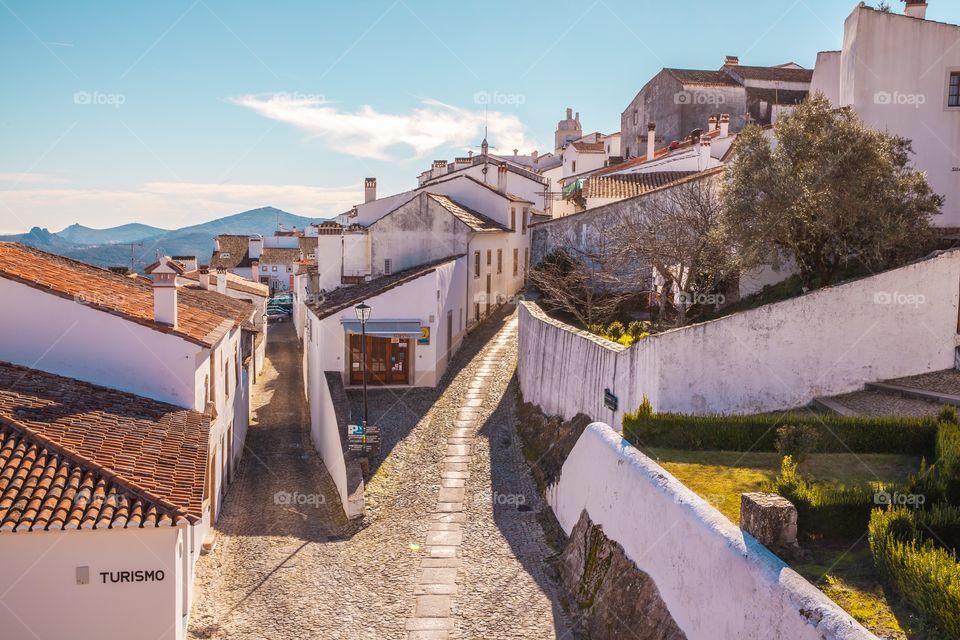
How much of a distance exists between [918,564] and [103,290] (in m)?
18.2

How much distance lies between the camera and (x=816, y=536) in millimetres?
10438

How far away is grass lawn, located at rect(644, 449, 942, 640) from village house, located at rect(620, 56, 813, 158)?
37850mm

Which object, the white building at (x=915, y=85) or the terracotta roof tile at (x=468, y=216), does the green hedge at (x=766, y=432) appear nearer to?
the white building at (x=915, y=85)

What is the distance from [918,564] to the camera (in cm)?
818

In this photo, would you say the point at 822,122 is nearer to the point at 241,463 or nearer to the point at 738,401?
the point at 738,401

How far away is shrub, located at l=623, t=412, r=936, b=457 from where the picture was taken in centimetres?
1364

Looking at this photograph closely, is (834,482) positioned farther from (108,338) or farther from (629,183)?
(629,183)

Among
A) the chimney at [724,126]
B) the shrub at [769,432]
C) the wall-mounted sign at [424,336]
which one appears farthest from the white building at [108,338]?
the chimney at [724,126]

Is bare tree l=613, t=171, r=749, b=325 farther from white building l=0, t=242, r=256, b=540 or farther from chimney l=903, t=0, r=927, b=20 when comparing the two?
white building l=0, t=242, r=256, b=540

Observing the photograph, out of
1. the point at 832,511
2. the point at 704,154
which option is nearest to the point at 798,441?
the point at 832,511

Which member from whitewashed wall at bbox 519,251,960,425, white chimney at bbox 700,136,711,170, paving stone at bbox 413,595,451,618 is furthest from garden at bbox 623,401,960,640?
white chimney at bbox 700,136,711,170

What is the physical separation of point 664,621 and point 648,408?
4910 mm

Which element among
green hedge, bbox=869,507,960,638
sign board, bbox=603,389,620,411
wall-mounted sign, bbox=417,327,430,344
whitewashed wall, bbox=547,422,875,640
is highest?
wall-mounted sign, bbox=417,327,430,344

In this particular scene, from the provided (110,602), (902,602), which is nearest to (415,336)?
(110,602)
